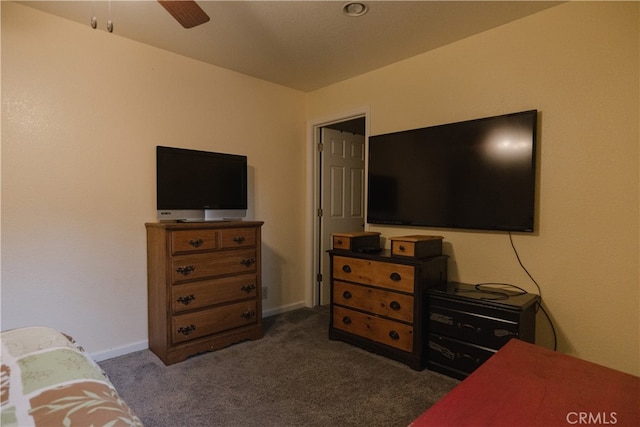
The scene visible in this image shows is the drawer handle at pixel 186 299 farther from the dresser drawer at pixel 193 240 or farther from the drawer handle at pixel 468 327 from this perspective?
the drawer handle at pixel 468 327

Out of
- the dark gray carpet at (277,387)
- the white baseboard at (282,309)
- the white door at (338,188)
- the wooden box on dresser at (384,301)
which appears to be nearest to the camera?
the dark gray carpet at (277,387)

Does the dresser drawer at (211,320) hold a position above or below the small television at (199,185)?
below

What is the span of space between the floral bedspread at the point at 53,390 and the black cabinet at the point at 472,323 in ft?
6.49

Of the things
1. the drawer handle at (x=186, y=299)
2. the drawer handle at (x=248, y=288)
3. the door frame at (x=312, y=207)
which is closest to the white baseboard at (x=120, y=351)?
the drawer handle at (x=186, y=299)

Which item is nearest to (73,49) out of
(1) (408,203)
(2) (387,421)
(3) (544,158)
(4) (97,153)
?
(4) (97,153)

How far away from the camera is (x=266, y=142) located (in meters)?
3.62

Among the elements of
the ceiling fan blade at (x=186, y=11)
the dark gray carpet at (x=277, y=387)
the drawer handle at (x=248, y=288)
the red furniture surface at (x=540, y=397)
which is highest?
the ceiling fan blade at (x=186, y=11)

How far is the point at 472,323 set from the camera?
2.21 metres

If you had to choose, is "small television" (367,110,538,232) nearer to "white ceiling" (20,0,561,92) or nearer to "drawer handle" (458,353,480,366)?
"white ceiling" (20,0,561,92)

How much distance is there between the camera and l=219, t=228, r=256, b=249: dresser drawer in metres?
2.76

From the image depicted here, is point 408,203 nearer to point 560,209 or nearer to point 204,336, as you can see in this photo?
point 560,209

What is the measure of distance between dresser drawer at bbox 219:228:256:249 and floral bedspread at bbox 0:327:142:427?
5.11ft

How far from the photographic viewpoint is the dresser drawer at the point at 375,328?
2.50 meters

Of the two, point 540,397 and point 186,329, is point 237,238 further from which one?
point 540,397
